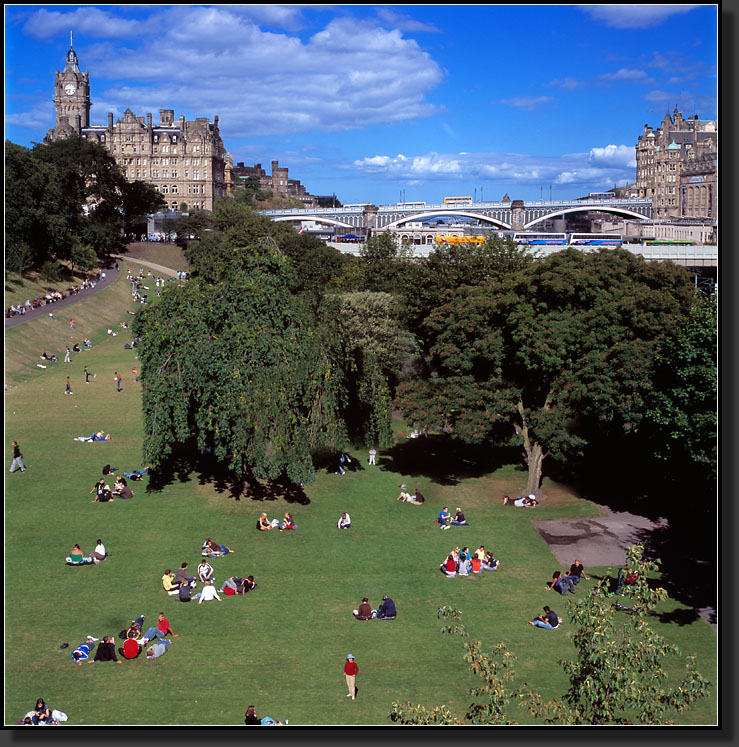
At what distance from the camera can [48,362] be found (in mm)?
55188

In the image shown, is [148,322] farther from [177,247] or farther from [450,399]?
[177,247]

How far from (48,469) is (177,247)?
297 ft

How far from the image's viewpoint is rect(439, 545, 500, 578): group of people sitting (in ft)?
85.3

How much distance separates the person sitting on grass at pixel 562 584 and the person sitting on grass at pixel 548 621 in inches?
77.5

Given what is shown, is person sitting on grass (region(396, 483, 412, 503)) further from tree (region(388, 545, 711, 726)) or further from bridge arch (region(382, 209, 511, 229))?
bridge arch (region(382, 209, 511, 229))

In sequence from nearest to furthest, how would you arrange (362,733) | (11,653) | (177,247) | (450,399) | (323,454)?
(362,733) → (11,653) → (450,399) → (323,454) → (177,247)

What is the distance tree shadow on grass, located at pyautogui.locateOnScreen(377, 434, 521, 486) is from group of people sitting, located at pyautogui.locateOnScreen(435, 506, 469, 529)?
499 cm

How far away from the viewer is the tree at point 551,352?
3170 centimetres

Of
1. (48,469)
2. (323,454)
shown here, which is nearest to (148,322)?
(48,469)

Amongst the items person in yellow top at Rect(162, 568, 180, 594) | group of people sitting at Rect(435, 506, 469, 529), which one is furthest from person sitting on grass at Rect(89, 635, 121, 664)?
group of people sitting at Rect(435, 506, 469, 529)

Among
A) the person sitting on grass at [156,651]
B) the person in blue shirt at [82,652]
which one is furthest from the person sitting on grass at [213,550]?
the person in blue shirt at [82,652]

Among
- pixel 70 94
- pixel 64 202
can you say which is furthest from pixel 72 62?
pixel 64 202

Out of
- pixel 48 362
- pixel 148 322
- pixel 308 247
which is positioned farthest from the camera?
pixel 308 247

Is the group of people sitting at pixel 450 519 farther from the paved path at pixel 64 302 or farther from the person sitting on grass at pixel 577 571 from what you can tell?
the paved path at pixel 64 302
